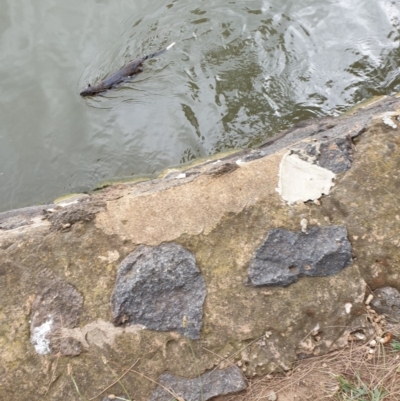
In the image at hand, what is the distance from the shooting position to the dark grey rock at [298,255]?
260cm

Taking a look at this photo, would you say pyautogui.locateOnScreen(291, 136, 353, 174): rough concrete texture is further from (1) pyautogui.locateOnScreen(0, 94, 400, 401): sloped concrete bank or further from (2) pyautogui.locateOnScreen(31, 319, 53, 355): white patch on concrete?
(2) pyautogui.locateOnScreen(31, 319, 53, 355): white patch on concrete

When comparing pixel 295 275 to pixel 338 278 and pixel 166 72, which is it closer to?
pixel 338 278

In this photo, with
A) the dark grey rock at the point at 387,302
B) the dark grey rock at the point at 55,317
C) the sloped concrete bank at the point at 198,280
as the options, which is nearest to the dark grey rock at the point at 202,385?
the sloped concrete bank at the point at 198,280

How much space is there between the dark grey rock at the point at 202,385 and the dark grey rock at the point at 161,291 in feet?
0.72

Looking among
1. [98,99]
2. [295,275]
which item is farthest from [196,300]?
[98,99]

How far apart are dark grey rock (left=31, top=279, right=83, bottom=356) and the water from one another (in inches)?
80.1

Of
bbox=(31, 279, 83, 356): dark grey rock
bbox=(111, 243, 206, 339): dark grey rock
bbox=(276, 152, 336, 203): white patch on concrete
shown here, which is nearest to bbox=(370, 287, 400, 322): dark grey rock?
bbox=(276, 152, 336, 203): white patch on concrete

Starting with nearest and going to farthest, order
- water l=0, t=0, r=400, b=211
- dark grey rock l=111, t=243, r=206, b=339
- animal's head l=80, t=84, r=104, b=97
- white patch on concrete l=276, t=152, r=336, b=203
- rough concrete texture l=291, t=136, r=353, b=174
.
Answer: dark grey rock l=111, t=243, r=206, b=339, white patch on concrete l=276, t=152, r=336, b=203, rough concrete texture l=291, t=136, r=353, b=174, water l=0, t=0, r=400, b=211, animal's head l=80, t=84, r=104, b=97

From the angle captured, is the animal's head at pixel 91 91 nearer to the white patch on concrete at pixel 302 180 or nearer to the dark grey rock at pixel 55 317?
the white patch on concrete at pixel 302 180

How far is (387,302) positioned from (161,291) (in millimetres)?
1219

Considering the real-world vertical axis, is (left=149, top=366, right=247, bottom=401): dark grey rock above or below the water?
below

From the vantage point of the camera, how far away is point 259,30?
199 inches

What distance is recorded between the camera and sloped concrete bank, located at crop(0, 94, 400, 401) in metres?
2.48

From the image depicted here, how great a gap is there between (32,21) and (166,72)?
5.23 ft
